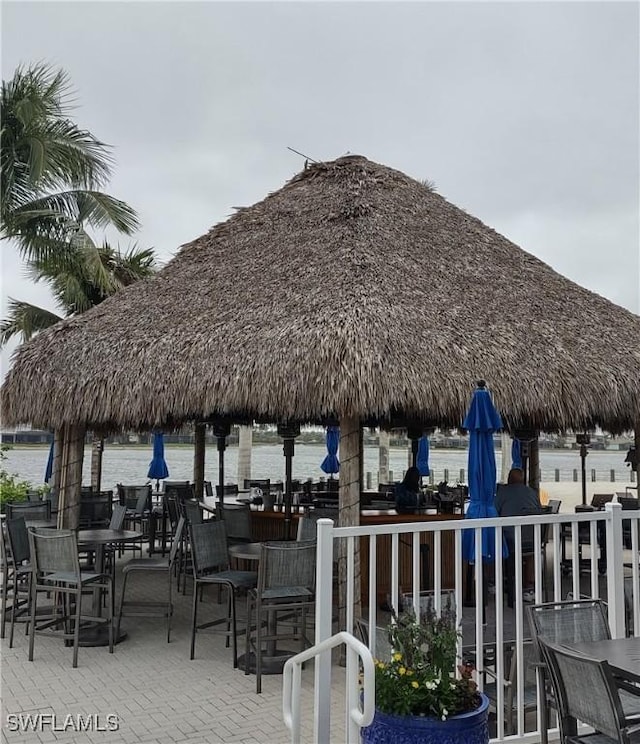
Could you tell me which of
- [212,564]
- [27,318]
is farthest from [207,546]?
[27,318]

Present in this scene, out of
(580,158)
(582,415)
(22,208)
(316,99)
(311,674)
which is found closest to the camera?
(311,674)

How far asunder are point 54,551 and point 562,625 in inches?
173

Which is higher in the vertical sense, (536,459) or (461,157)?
(461,157)

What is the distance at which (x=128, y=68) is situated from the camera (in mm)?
13914

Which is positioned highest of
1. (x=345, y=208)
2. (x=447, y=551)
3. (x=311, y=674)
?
(x=345, y=208)

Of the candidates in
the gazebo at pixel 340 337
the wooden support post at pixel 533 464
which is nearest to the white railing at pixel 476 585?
the gazebo at pixel 340 337

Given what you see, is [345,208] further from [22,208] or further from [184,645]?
[22,208]

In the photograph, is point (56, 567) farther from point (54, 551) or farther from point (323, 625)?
point (323, 625)

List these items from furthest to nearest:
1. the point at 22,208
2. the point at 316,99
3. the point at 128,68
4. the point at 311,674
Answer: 1. the point at 316,99
2. the point at 128,68
3. the point at 22,208
4. the point at 311,674

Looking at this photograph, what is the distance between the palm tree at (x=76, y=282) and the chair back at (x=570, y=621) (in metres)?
11.7

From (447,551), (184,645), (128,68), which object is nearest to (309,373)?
(184,645)

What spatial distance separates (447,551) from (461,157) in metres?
13.0

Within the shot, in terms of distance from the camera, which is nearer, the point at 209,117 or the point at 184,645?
the point at 184,645

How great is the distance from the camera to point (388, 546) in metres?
8.68
